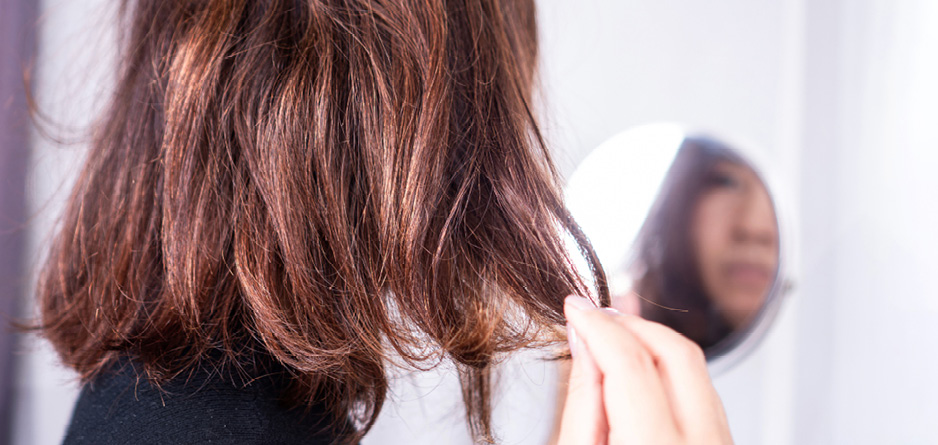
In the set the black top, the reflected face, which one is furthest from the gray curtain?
the reflected face

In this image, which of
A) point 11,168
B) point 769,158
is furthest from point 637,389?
point 11,168

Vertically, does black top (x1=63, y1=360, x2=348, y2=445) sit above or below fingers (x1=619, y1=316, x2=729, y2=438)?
below

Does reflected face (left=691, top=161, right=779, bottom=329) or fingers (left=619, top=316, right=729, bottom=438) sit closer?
fingers (left=619, top=316, right=729, bottom=438)

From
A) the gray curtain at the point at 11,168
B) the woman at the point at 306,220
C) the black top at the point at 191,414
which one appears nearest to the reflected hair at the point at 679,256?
the woman at the point at 306,220

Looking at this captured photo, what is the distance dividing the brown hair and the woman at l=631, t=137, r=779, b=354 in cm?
26

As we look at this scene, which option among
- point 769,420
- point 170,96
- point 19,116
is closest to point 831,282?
point 769,420

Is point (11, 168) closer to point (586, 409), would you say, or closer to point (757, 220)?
point (586, 409)

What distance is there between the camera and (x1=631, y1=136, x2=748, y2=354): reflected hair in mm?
572

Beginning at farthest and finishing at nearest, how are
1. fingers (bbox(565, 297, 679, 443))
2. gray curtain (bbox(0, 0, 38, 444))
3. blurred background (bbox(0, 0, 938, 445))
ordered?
1. gray curtain (bbox(0, 0, 38, 444))
2. blurred background (bbox(0, 0, 938, 445))
3. fingers (bbox(565, 297, 679, 443))

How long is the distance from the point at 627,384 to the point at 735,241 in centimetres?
39

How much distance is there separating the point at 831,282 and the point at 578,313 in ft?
1.83

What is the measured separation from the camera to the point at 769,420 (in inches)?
28.9

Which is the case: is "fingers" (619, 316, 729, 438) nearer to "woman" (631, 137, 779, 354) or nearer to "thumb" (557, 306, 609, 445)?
"thumb" (557, 306, 609, 445)

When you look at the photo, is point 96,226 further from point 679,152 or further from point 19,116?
point 679,152
